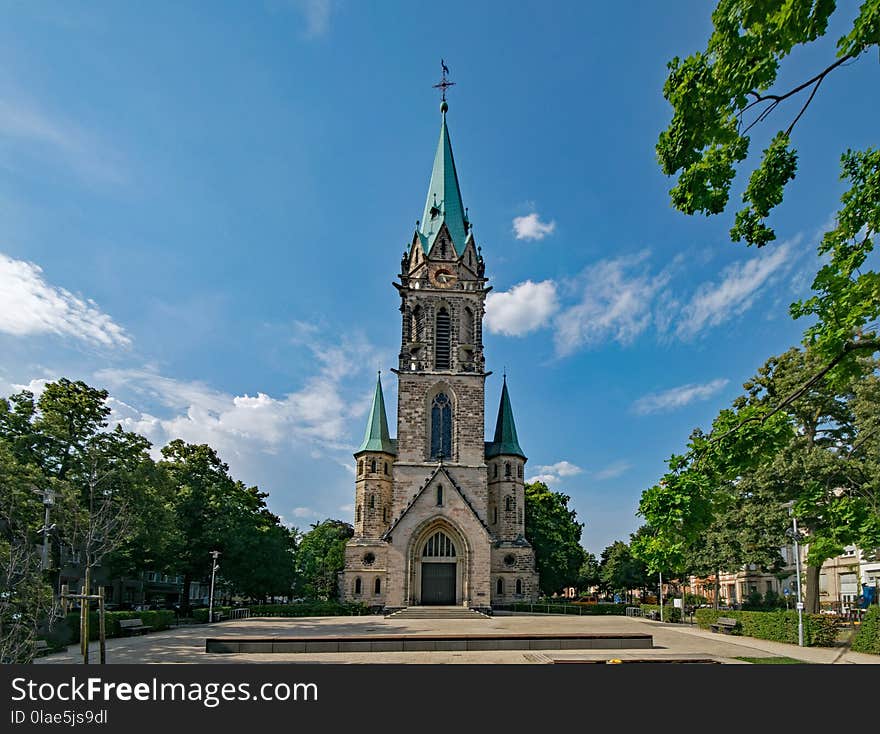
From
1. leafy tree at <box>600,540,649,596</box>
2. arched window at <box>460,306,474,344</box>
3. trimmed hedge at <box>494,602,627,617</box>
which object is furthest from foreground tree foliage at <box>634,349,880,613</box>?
arched window at <box>460,306,474,344</box>

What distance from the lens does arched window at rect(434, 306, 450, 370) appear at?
50.1m

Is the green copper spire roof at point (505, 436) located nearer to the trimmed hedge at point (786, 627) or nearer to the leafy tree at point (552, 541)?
the leafy tree at point (552, 541)

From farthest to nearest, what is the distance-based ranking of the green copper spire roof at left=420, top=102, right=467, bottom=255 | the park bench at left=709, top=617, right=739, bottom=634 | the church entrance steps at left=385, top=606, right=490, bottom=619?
the green copper spire roof at left=420, top=102, right=467, bottom=255 < the church entrance steps at left=385, top=606, right=490, bottom=619 < the park bench at left=709, top=617, right=739, bottom=634

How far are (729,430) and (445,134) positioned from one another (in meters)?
56.2

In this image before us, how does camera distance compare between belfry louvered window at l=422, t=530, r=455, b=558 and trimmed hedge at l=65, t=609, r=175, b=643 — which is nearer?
trimmed hedge at l=65, t=609, r=175, b=643

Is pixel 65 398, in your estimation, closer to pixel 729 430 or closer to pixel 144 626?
pixel 144 626

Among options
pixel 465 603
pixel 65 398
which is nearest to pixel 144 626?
pixel 65 398

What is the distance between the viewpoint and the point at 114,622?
82.4 ft

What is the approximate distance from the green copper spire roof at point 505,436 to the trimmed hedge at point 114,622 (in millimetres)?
25006

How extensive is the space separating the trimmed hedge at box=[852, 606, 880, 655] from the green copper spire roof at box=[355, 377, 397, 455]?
32715 millimetres

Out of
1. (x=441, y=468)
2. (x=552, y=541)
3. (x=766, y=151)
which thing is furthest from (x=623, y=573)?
(x=766, y=151)

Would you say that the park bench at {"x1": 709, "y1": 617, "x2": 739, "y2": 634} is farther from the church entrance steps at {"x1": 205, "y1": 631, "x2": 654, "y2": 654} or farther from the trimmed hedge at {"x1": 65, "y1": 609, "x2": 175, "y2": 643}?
the trimmed hedge at {"x1": 65, "y1": 609, "x2": 175, "y2": 643}

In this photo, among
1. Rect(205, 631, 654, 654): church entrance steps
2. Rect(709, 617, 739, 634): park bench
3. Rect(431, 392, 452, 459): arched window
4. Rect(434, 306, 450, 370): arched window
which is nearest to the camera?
Rect(205, 631, 654, 654): church entrance steps

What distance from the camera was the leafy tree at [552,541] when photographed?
52594 millimetres
